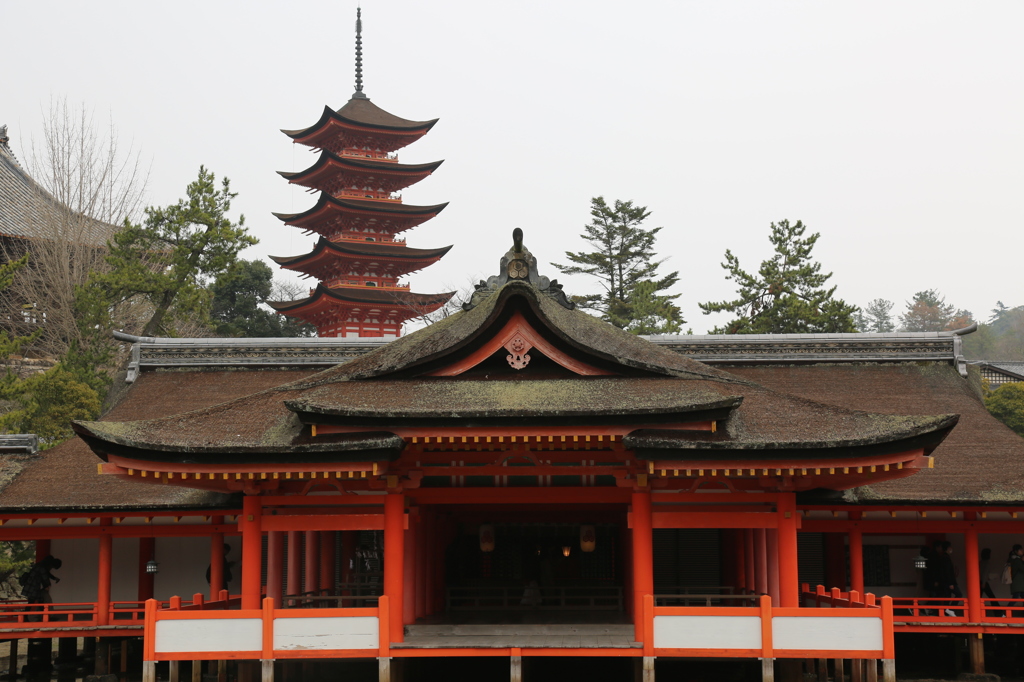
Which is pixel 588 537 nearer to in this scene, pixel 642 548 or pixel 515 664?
pixel 642 548

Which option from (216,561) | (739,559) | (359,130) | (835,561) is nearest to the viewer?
(216,561)

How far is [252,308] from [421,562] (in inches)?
1544

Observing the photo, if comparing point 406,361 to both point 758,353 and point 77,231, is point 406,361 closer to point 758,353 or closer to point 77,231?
point 758,353

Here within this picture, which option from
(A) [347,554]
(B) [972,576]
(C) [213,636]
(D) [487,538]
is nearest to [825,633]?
(B) [972,576]

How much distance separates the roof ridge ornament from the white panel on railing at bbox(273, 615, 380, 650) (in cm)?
575

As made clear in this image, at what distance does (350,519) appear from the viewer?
14.5 meters

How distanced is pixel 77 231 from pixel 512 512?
26.4m

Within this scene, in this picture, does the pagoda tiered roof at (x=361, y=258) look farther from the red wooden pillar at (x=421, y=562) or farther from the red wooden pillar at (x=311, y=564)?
the red wooden pillar at (x=421, y=562)

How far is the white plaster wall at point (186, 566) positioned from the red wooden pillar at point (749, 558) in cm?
975

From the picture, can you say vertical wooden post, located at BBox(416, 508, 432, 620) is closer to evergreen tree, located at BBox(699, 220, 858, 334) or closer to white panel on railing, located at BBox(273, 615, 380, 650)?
white panel on railing, located at BBox(273, 615, 380, 650)

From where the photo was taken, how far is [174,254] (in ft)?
117

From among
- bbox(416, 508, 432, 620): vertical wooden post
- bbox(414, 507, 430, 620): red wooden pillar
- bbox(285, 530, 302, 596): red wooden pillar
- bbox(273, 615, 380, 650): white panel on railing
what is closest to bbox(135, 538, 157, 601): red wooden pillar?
bbox(285, 530, 302, 596): red wooden pillar

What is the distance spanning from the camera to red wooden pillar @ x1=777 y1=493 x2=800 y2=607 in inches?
559

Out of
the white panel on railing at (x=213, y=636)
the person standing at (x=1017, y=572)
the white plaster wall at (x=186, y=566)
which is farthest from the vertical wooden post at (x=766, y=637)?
the white plaster wall at (x=186, y=566)
